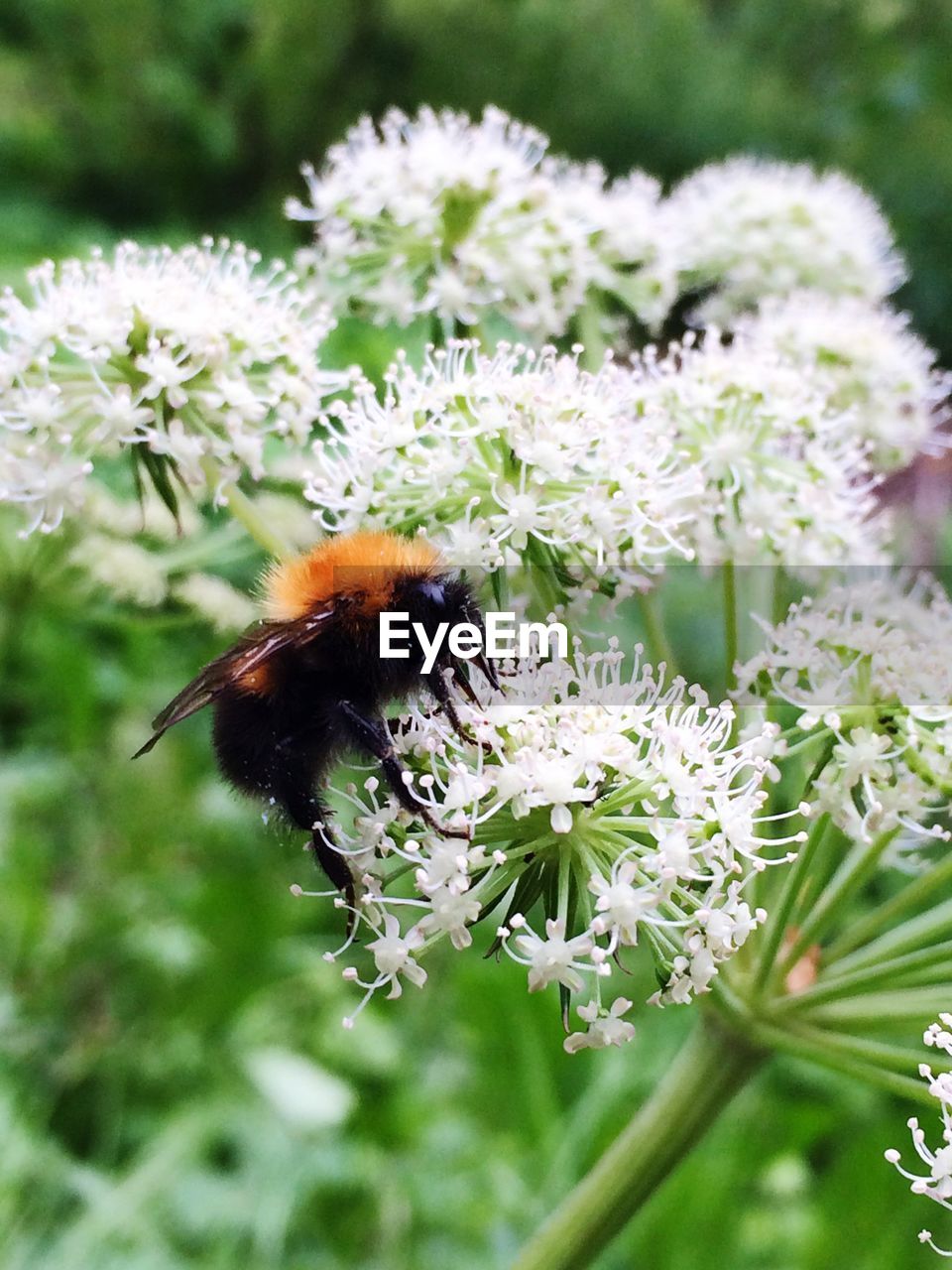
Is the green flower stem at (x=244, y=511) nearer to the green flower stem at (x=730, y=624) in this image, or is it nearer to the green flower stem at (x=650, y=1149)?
the green flower stem at (x=730, y=624)

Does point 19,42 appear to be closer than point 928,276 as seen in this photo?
No

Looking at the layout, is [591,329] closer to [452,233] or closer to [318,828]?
[452,233]

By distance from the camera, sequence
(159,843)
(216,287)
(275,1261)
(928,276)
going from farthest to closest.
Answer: (928,276)
(159,843)
(275,1261)
(216,287)

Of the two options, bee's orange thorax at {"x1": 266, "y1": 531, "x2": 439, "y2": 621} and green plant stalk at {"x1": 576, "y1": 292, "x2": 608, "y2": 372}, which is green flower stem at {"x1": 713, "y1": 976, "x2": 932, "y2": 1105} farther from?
green plant stalk at {"x1": 576, "y1": 292, "x2": 608, "y2": 372}

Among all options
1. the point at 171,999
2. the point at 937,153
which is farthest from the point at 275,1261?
the point at 937,153

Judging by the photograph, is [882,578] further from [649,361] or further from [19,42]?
[19,42]

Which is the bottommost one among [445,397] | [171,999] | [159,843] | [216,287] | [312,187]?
[171,999]
